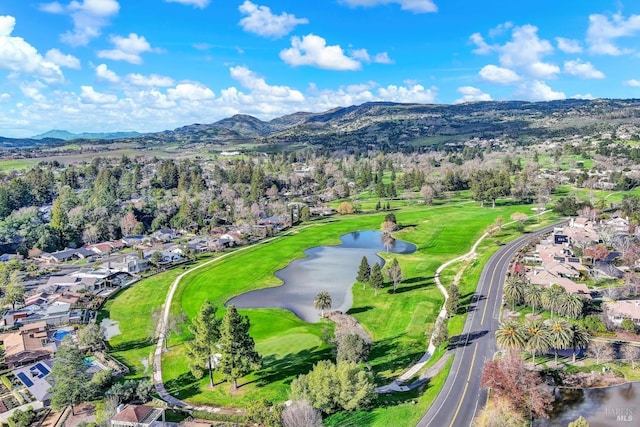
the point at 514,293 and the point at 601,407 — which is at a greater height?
the point at 514,293

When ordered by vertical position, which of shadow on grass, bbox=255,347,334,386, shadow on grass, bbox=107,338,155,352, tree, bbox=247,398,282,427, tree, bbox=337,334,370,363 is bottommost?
shadow on grass, bbox=107,338,155,352

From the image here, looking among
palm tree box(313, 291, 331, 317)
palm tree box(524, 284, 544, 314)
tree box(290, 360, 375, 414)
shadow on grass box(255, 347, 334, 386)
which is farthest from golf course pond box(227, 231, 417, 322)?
palm tree box(524, 284, 544, 314)

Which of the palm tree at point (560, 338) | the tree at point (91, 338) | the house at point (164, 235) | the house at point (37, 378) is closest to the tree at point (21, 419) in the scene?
the house at point (37, 378)

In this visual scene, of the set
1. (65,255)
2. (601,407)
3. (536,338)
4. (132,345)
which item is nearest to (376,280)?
(536,338)

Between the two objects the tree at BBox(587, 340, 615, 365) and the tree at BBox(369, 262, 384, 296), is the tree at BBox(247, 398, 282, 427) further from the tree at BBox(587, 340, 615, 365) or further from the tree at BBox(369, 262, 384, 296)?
the tree at BBox(369, 262, 384, 296)

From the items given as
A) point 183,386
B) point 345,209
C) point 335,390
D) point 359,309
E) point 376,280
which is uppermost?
point 345,209

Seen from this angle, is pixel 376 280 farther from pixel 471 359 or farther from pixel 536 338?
pixel 536 338

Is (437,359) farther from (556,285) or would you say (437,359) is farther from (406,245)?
(406,245)
